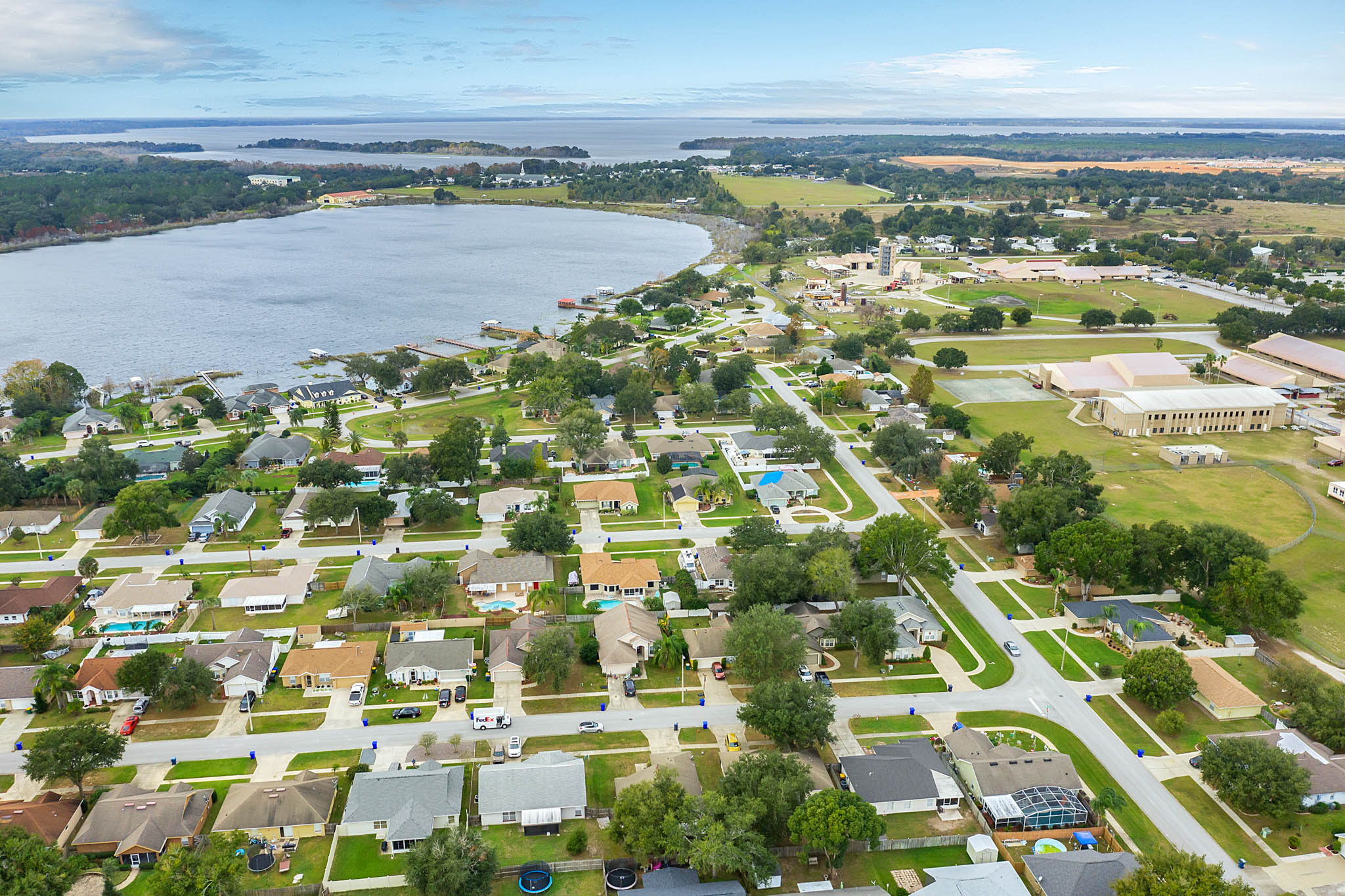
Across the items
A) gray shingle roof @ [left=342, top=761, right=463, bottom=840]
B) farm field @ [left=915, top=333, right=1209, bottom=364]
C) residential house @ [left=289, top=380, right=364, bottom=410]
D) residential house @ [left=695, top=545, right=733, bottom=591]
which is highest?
farm field @ [left=915, top=333, right=1209, bottom=364]

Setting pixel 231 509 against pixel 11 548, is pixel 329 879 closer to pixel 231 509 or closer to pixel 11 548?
pixel 231 509

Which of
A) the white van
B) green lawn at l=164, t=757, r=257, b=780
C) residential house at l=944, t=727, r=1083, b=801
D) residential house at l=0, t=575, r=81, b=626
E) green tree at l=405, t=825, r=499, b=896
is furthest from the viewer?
residential house at l=0, t=575, r=81, b=626

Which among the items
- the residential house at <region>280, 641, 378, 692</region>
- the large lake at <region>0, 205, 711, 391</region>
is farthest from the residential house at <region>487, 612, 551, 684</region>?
the large lake at <region>0, 205, 711, 391</region>

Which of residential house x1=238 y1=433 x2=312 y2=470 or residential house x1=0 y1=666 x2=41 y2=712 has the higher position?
residential house x1=238 y1=433 x2=312 y2=470

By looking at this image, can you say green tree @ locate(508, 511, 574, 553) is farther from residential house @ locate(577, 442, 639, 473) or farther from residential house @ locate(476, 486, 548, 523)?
residential house @ locate(577, 442, 639, 473)

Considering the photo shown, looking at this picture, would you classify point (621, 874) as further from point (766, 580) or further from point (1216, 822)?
point (1216, 822)

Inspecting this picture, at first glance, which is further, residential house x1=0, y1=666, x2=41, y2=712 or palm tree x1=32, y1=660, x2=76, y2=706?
residential house x1=0, y1=666, x2=41, y2=712

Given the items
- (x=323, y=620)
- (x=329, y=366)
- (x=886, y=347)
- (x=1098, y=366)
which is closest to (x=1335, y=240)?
(x=1098, y=366)
